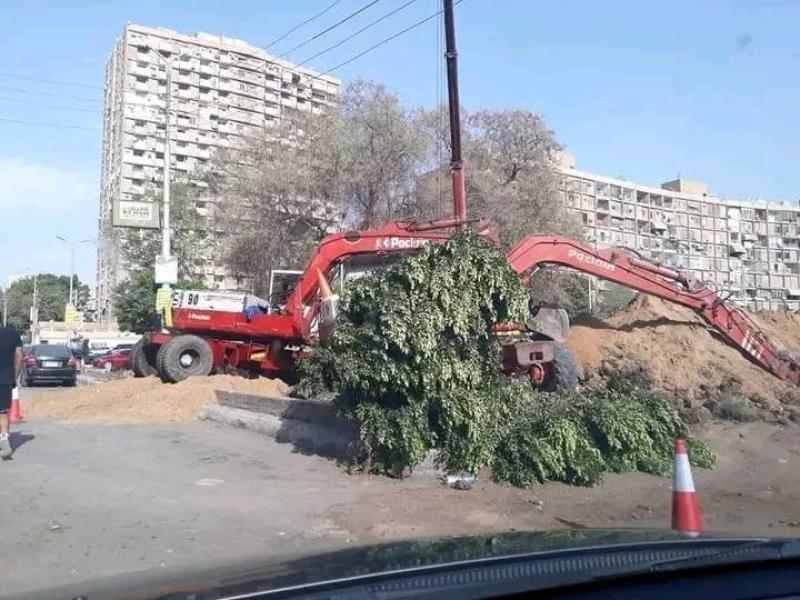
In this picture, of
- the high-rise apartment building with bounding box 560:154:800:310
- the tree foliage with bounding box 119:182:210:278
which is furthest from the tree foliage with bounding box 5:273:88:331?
the high-rise apartment building with bounding box 560:154:800:310

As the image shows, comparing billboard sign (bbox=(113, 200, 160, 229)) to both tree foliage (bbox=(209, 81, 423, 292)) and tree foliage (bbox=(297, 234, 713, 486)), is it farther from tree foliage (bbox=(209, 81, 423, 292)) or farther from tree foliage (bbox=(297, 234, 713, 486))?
tree foliage (bbox=(297, 234, 713, 486))

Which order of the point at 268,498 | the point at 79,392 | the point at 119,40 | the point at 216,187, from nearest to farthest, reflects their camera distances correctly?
the point at 268,498 < the point at 79,392 < the point at 216,187 < the point at 119,40

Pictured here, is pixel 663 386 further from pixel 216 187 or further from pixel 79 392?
pixel 216 187

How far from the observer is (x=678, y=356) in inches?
768

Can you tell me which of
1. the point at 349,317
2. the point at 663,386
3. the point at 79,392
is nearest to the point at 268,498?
the point at 349,317

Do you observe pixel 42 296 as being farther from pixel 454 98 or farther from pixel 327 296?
pixel 327 296

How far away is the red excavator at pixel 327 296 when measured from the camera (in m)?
18.5

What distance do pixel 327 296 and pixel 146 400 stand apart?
4285 millimetres

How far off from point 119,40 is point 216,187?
86.7 meters

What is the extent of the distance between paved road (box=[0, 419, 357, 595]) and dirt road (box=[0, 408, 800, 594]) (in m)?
0.02

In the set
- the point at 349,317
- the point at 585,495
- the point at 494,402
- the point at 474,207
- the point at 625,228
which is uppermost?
the point at 625,228

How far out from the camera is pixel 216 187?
40312mm

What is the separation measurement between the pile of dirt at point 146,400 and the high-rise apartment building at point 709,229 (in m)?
91.6

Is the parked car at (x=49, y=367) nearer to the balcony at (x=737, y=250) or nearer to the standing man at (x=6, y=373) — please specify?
the standing man at (x=6, y=373)
